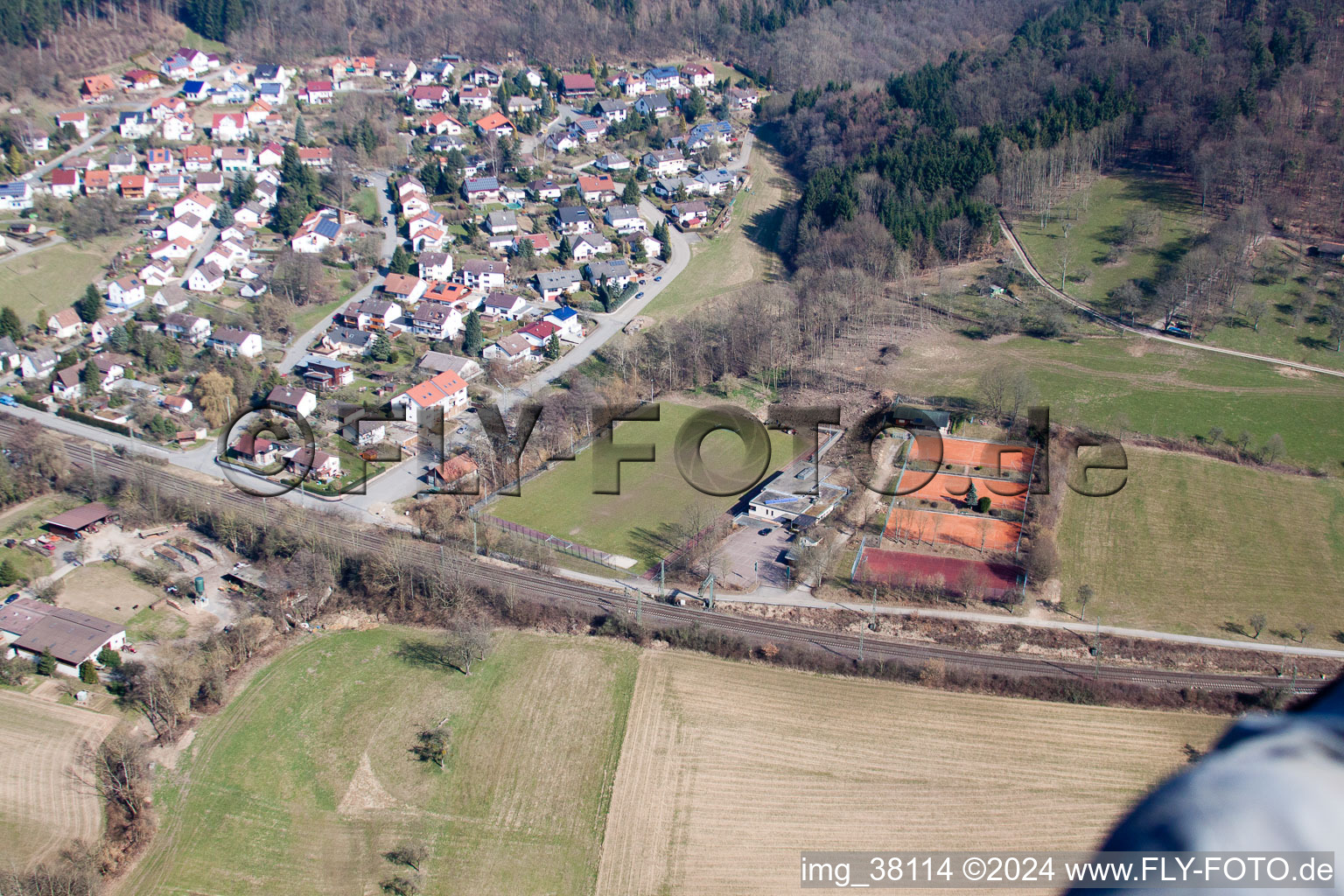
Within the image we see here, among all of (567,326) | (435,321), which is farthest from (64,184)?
(567,326)

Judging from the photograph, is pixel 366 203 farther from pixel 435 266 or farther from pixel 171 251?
pixel 171 251

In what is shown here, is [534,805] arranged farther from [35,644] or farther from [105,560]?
[105,560]

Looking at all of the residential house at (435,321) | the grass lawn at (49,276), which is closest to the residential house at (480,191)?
the residential house at (435,321)

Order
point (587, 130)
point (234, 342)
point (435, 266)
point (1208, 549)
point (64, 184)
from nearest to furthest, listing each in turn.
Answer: point (1208, 549) → point (234, 342) → point (435, 266) → point (64, 184) → point (587, 130)

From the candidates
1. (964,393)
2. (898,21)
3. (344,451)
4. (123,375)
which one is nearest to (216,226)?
(123,375)

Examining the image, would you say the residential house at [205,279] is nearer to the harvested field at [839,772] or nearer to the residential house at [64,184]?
the residential house at [64,184]

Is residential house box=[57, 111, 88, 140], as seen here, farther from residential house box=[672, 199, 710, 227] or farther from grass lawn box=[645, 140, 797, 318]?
grass lawn box=[645, 140, 797, 318]
